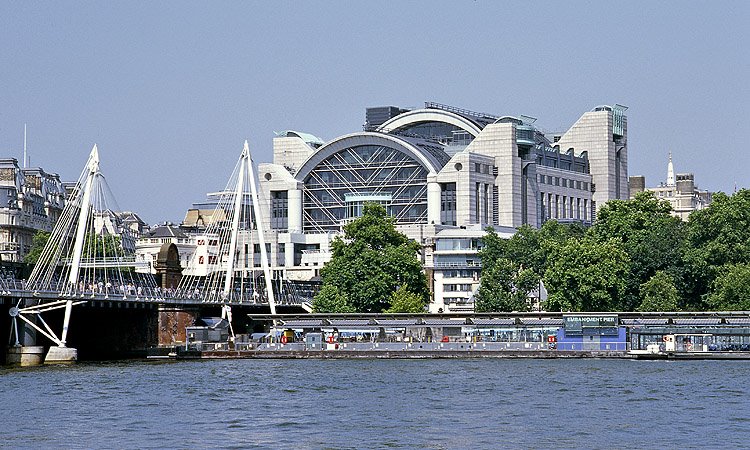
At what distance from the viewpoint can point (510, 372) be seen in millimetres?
106812

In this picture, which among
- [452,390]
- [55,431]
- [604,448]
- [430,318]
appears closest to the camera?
[604,448]

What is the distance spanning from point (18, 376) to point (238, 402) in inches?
1002

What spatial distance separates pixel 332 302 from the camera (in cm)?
16312

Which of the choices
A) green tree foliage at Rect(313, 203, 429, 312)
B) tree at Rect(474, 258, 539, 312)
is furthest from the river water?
tree at Rect(474, 258, 539, 312)

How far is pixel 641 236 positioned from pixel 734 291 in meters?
21.0

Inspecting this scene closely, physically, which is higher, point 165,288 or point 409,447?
point 165,288

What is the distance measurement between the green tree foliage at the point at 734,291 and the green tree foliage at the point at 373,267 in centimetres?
3323

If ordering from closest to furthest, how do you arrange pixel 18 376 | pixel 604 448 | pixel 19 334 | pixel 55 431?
1. pixel 604 448
2. pixel 55 431
3. pixel 18 376
4. pixel 19 334

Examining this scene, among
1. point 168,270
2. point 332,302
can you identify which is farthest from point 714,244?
point 168,270

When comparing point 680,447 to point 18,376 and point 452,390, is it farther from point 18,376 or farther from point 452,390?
point 18,376

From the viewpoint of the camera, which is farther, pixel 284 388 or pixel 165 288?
pixel 165 288

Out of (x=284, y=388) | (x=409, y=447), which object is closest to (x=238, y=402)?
(x=284, y=388)

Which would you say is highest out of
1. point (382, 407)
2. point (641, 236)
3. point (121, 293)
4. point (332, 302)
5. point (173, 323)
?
point (641, 236)

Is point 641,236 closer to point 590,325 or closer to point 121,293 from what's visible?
point 590,325
